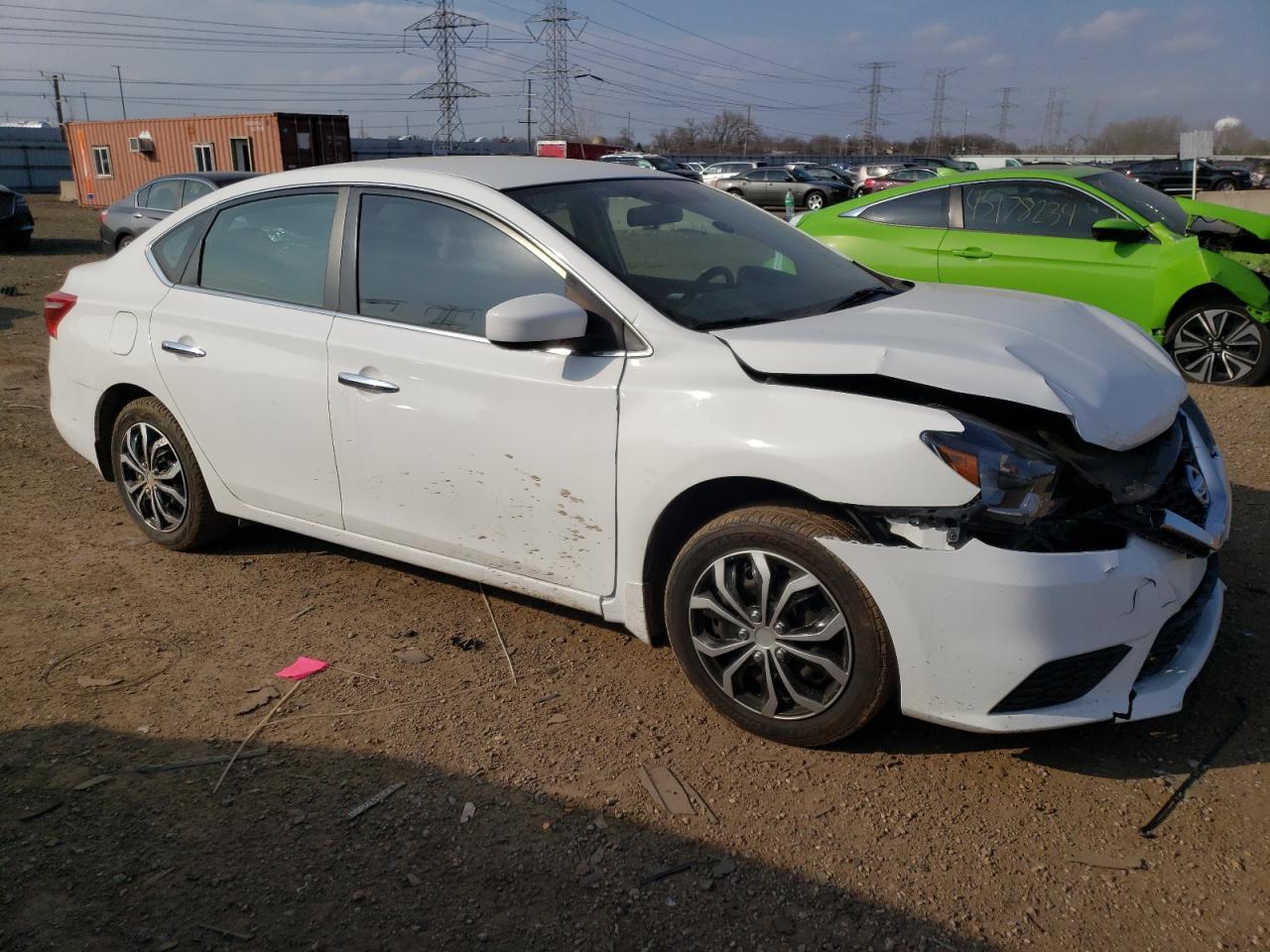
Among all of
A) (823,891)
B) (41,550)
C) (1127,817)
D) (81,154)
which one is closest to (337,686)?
(823,891)

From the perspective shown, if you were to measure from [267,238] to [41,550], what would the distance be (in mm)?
1968

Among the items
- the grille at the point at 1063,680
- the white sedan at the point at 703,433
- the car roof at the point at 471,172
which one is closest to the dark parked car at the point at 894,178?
the car roof at the point at 471,172

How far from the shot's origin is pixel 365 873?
2.60 metres

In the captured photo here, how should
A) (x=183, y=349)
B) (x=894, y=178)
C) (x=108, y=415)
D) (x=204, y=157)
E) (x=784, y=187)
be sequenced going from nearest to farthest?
(x=183, y=349), (x=108, y=415), (x=784, y=187), (x=894, y=178), (x=204, y=157)

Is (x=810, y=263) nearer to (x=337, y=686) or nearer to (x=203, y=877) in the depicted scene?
(x=337, y=686)

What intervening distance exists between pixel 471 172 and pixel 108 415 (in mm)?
2277

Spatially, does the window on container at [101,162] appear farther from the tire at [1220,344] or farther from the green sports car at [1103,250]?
the tire at [1220,344]

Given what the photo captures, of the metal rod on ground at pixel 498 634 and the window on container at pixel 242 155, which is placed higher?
the window on container at pixel 242 155

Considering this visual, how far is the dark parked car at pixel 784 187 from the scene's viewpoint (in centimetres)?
3066

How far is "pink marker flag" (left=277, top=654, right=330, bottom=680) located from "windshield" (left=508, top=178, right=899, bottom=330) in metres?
1.78

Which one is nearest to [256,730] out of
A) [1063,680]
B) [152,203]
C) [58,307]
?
[1063,680]

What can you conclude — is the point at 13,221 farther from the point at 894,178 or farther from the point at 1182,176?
the point at 1182,176

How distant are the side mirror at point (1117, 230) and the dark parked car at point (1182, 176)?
2369 centimetres

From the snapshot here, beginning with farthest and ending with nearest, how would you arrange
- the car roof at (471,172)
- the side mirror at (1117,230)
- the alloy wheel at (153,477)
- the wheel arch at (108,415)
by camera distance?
the side mirror at (1117,230) → the wheel arch at (108,415) → the alloy wheel at (153,477) → the car roof at (471,172)
